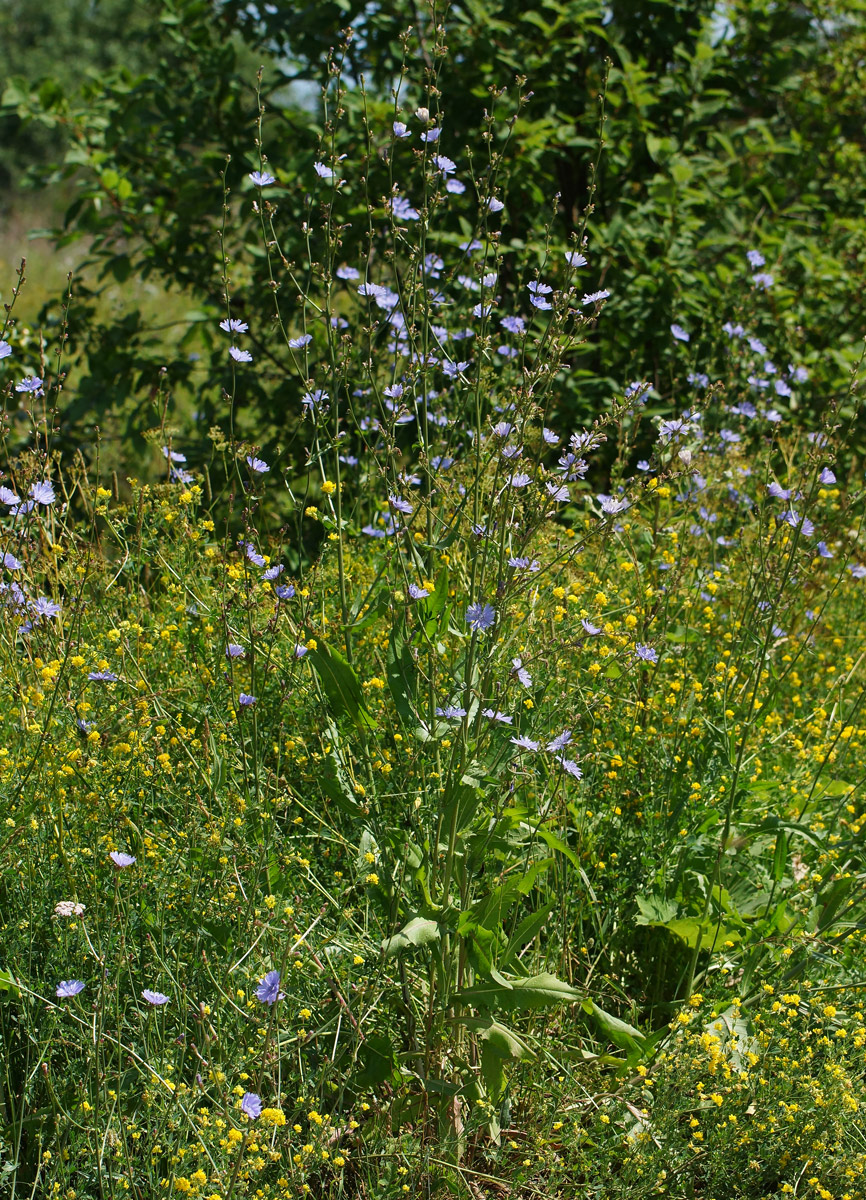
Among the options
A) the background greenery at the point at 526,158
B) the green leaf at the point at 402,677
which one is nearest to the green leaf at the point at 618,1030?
the green leaf at the point at 402,677

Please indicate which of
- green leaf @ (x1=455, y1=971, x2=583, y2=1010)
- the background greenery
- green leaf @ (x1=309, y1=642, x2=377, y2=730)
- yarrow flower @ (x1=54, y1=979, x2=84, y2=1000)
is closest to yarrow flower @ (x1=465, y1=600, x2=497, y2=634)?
green leaf @ (x1=309, y1=642, x2=377, y2=730)

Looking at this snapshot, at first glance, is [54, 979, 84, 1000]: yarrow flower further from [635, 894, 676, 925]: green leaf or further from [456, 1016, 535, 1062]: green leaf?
[635, 894, 676, 925]: green leaf

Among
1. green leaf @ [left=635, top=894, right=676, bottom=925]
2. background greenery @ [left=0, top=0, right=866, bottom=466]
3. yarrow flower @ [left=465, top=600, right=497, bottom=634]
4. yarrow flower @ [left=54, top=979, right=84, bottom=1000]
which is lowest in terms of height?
green leaf @ [left=635, top=894, right=676, bottom=925]

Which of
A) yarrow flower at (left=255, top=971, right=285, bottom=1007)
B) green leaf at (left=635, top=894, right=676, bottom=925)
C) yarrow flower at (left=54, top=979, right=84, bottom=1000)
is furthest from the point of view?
green leaf at (left=635, top=894, right=676, bottom=925)

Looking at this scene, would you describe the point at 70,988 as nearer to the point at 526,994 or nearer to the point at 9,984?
the point at 9,984

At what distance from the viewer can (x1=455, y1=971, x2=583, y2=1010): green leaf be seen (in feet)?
6.40

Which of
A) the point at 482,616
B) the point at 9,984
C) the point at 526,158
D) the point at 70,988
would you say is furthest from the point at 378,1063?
the point at 526,158

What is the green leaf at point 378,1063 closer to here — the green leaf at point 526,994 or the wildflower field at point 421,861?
the wildflower field at point 421,861

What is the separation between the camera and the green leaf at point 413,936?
186 cm

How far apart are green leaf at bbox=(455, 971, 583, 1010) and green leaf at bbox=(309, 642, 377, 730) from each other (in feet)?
1.90

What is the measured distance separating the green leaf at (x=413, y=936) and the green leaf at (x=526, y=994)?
5.0 inches

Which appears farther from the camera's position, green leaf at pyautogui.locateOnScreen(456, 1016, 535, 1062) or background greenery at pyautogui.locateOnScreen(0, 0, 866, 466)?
background greenery at pyautogui.locateOnScreen(0, 0, 866, 466)

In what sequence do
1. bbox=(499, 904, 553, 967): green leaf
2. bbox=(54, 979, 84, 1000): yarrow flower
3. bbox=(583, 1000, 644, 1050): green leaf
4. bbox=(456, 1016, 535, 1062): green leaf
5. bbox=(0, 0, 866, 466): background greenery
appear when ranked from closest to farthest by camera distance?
1. bbox=(54, 979, 84, 1000): yarrow flower
2. bbox=(456, 1016, 535, 1062): green leaf
3. bbox=(499, 904, 553, 967): green leaf
4. bbox=(583, 1000, 644, 1050): green leaf
5. bbox=(0, 0, 866, 466): background greenery

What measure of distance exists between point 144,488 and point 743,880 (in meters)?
1.73
